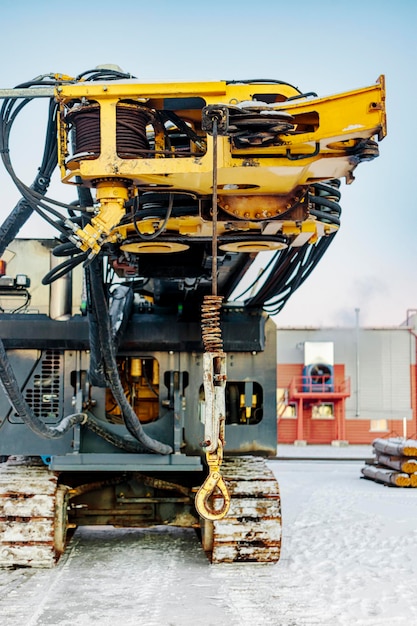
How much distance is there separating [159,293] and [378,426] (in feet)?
111

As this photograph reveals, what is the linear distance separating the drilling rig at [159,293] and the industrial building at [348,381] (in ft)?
101

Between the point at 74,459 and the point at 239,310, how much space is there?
221 cm

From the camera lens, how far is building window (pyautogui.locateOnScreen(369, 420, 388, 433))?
41188mm

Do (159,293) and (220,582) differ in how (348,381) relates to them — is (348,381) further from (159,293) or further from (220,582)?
(220,582)

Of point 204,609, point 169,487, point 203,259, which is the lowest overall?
point 204,609

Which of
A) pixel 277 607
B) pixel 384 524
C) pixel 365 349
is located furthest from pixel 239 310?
pixel 365 349

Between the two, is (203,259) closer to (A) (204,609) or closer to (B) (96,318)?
(B) (96,318)

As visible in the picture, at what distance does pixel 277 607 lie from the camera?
22.9 feet

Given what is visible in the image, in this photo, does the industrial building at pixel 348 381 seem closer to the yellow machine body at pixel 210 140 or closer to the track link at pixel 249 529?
the track link at pixel 249 529

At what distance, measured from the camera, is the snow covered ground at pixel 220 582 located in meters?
6.71

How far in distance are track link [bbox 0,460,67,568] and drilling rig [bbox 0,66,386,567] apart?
0.04 feet

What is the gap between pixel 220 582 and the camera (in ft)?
26.1

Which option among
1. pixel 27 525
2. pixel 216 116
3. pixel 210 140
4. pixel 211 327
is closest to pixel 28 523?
pixel 27 525

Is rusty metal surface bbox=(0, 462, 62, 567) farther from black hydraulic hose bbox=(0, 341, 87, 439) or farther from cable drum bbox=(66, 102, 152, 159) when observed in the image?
cable drum bbox=(66, 102, 152, 159)
